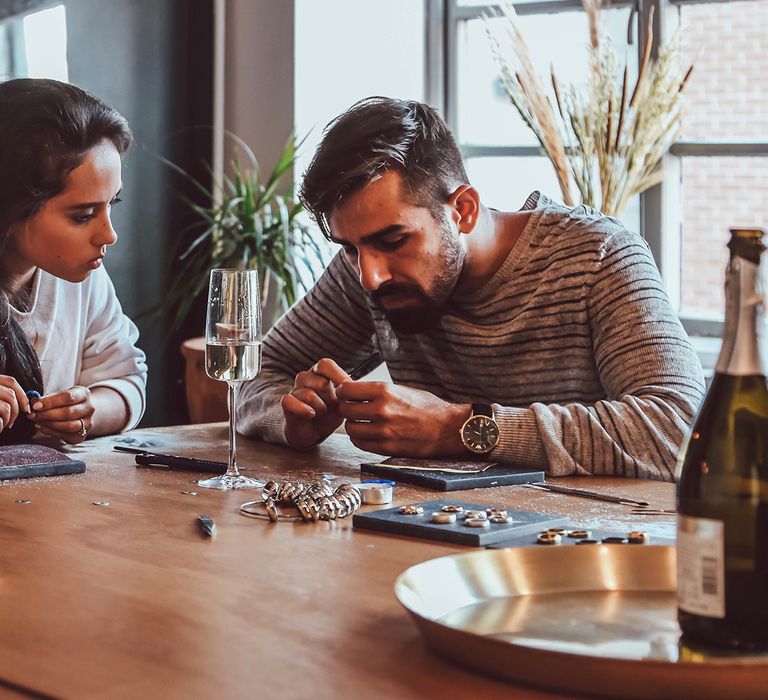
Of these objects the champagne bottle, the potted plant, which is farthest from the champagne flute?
the potted plant

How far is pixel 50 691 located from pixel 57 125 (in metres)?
1.68

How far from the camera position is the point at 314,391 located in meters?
1.88

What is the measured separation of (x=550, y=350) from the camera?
81.7 inches

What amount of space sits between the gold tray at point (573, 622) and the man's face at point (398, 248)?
3.61ft

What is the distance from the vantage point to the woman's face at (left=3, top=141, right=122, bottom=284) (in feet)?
7.30

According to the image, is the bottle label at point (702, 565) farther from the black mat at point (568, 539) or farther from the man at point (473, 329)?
the man at point (473, 329)

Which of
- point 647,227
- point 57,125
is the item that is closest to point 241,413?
point 57,125

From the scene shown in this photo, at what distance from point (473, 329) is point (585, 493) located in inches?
28.5

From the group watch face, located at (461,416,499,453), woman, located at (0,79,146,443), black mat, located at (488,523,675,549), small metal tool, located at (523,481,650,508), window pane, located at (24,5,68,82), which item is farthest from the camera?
window pane, located at (24,5,68,82)

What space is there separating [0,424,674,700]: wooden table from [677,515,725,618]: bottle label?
0.38ft

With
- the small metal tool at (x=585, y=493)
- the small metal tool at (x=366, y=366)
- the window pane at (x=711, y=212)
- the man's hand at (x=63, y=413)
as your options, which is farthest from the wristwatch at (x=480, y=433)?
the window pane at (x=711, y=212)

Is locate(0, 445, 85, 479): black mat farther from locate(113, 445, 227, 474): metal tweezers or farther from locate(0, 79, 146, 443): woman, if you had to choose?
locate(0, 79, 146, 443): woman

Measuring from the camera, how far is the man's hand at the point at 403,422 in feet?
5.64

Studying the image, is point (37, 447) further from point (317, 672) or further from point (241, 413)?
point (317, 672)
